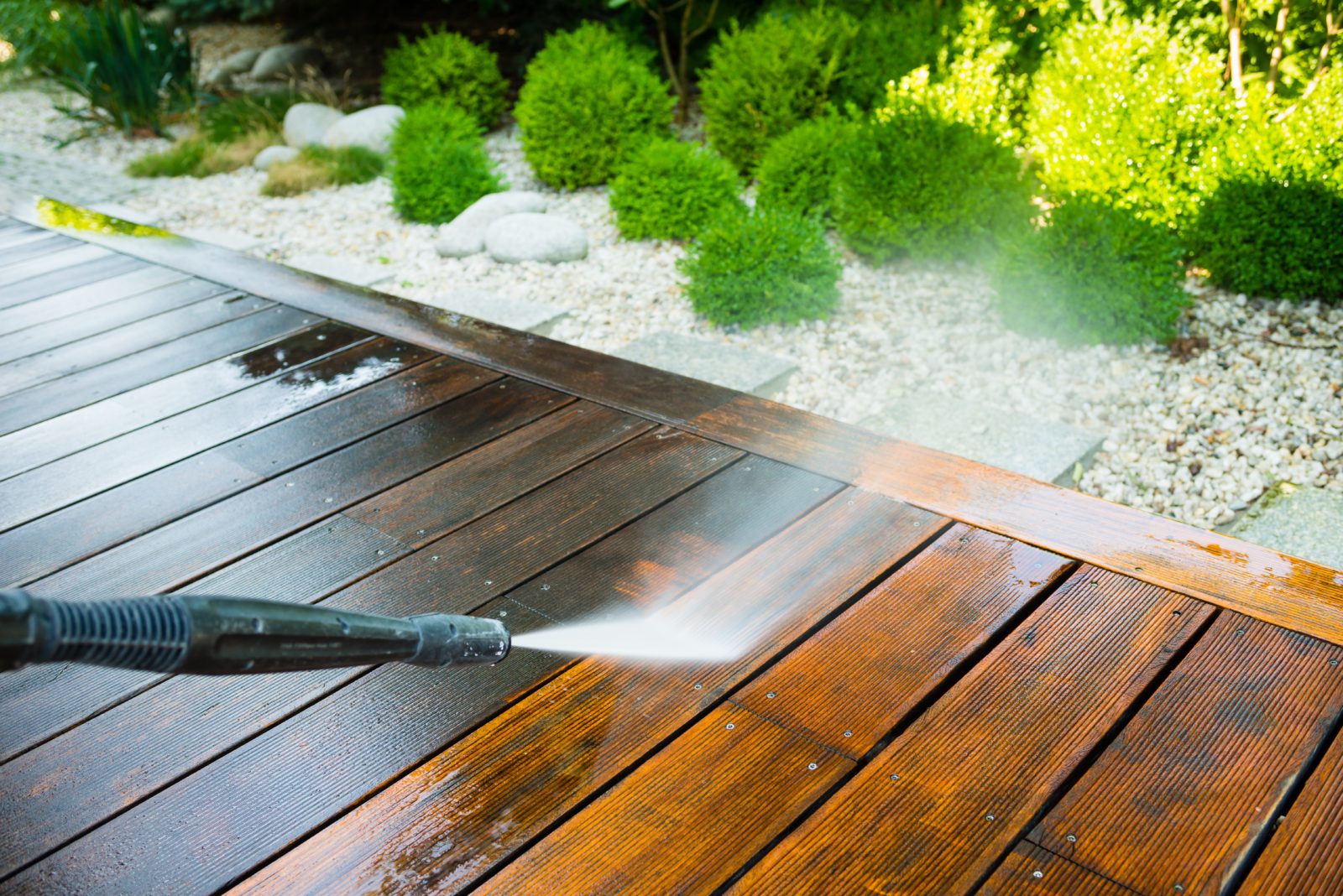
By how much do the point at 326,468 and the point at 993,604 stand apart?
1.17m

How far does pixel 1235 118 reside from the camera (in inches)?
140

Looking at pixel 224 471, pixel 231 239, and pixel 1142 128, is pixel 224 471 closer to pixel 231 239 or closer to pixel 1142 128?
pixel 231 239

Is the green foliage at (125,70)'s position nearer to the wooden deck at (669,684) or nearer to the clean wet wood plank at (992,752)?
the wooden deck at (669,684)

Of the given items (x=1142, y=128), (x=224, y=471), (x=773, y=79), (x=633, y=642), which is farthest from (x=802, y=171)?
(x=633, y=642)

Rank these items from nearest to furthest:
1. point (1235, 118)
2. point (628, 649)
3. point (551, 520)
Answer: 1. point (628, 649)
2. point (551, 520)
3. point (1235, 118)

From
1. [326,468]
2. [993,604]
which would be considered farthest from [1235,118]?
[326,468]

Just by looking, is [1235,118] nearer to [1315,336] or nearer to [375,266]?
[1315,336]

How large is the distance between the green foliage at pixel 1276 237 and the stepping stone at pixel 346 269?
2757mm

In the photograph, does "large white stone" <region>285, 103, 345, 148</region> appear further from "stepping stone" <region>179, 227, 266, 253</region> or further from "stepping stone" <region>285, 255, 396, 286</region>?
"stepping stone" <region>285, 255, 396, 286</region>

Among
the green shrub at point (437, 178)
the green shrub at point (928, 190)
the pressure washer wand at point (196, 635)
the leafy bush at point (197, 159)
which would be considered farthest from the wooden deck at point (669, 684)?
the leafy bush at point (197, 159)

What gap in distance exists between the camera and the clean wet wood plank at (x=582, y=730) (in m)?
1.09

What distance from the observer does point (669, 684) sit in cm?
132

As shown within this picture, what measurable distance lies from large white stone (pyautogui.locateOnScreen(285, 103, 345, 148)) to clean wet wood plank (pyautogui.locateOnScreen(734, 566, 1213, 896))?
569cm

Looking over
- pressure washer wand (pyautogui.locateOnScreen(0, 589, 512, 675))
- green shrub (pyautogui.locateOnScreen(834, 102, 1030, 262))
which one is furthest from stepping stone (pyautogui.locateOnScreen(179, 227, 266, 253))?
pressure washer wand (pyautogui.locateOnScreen(0, 589, 512, 675))
